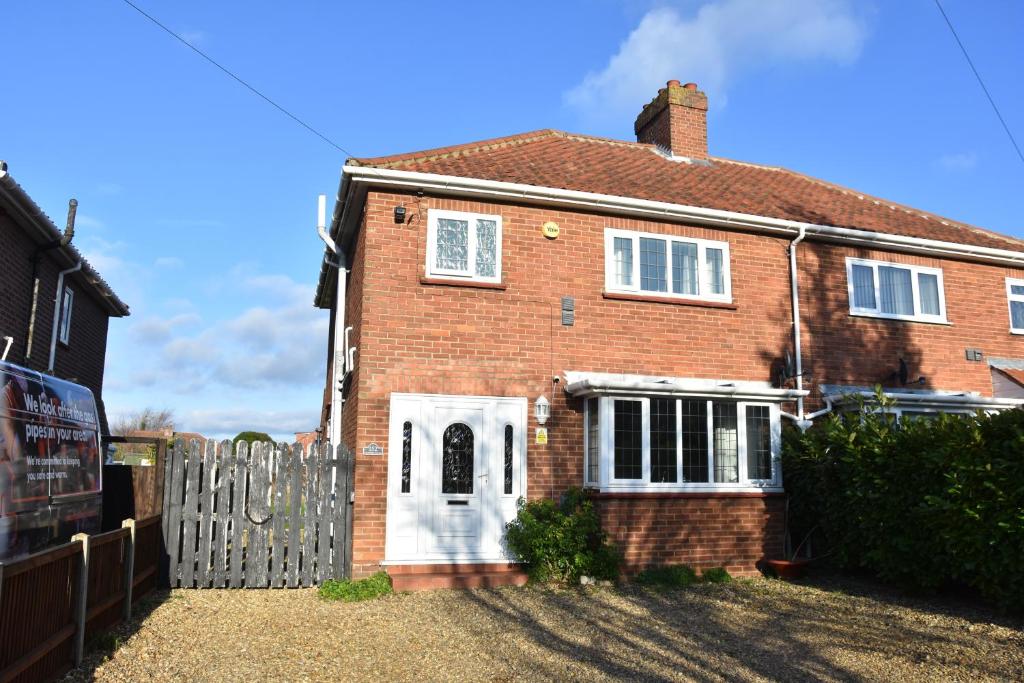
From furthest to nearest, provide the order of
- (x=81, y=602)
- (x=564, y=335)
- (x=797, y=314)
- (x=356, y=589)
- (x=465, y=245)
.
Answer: (x=797, y=314), (x=564, y=335), (x=465, y=245), (x=356, y=589), (x=81, y=602)

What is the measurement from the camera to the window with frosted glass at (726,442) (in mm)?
11438

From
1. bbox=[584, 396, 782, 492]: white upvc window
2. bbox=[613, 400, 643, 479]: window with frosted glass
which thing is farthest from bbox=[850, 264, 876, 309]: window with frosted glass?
bbox=[613, 400, 643, 479]: window with frosted glass

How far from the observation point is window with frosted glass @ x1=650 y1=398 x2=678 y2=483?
36.3ft

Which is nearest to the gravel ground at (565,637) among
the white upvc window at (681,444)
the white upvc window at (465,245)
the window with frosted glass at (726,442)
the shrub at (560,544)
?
the shrub at (560,544)

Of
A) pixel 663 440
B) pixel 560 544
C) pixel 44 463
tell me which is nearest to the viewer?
pixel 44 463

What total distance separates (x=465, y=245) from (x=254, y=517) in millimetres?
4687

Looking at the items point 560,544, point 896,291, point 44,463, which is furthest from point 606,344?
point 44,463

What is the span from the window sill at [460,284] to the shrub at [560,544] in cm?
309

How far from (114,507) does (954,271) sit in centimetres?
1411

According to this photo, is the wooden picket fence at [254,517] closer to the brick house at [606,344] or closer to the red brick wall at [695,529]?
the brick house at [606,344]

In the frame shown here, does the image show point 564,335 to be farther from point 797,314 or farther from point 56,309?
point 56,309

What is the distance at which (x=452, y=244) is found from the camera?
11.2 meters

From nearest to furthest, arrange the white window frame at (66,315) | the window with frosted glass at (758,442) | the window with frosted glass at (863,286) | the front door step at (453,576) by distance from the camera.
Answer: the front door step at (453,576) → the window with frosted glass at (758,442) → the window with frosted glass at (863,286) → the white window frame at (66,315)

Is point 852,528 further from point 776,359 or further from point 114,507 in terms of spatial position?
point 114,507
